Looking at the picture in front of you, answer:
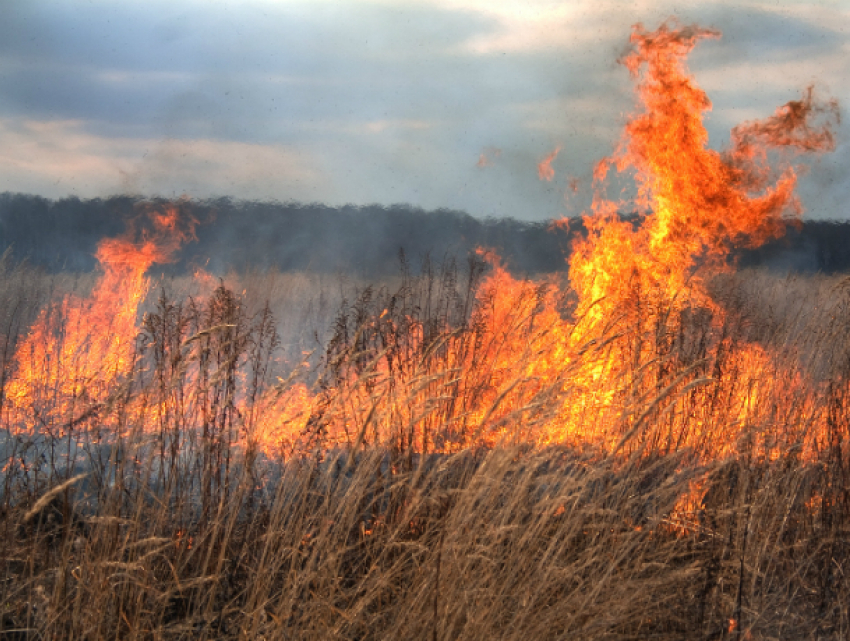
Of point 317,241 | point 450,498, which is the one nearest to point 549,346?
point 450,498

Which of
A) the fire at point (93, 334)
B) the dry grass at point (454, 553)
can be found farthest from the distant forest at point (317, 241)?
the dry grass at point (454, 553)

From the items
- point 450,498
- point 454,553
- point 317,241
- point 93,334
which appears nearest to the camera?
point 454,553

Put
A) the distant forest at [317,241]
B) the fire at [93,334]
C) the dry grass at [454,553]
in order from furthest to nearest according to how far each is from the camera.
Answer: the distant forest at [317,241] → the fire at [93,334] → the dry grass at [454,553]

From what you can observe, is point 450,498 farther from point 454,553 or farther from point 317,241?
point 317,241

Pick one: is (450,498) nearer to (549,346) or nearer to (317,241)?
(549,346)

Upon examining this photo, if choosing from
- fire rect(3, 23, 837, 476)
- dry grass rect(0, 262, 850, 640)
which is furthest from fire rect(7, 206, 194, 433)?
dry grass rect(0, 262, 850, 640)

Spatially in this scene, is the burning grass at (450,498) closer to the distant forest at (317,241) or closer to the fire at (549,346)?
the fire at (549,346)

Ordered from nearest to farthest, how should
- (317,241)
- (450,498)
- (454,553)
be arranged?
(454,553), (450,498), (317,241)

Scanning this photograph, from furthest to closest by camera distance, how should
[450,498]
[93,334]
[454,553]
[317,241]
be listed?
[317,241] < [93,334] < [450,498] < [454,553]

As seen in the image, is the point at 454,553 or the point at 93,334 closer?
the point at 454,553

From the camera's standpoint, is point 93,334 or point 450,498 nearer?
point 450,498

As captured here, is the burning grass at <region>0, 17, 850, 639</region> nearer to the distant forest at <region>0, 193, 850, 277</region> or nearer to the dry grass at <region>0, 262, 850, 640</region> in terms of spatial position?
the dry grass at <region>0, 262, 850, 640</region>

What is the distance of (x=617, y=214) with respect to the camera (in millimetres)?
8453

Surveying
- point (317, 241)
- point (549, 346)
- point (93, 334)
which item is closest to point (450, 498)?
point (549, 346)
